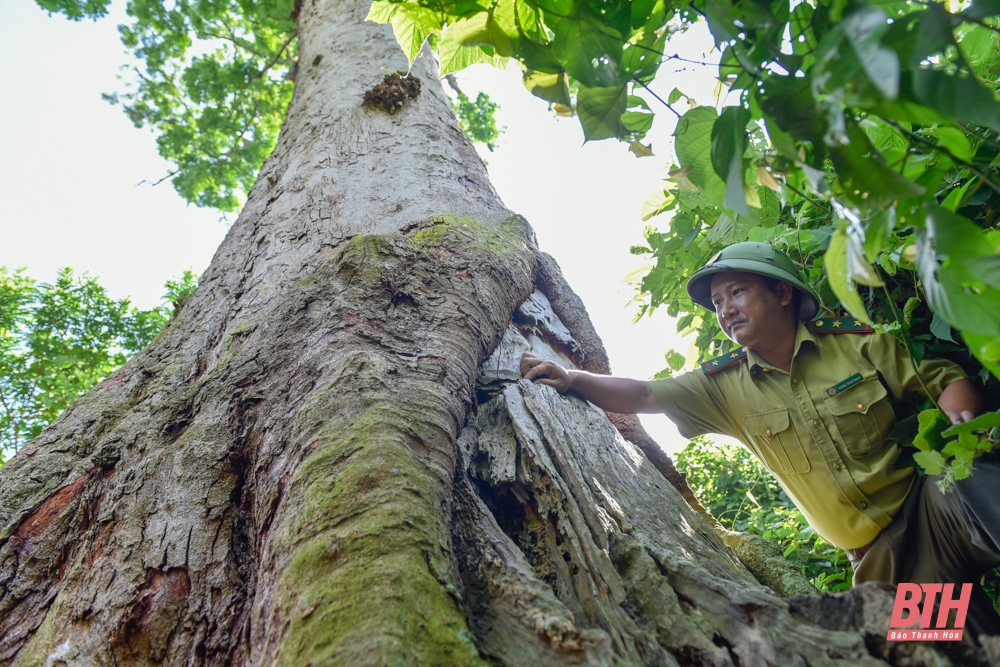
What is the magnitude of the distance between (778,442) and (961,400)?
534 millimetres

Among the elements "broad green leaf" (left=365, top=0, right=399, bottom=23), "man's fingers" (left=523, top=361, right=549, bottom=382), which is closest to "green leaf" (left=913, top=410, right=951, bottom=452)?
"man's fingers" (left=523, top=361, right=549, bottom=382)

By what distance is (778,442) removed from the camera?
1.98 m

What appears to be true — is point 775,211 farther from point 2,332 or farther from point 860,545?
point 2,332

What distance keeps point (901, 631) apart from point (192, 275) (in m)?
8.81

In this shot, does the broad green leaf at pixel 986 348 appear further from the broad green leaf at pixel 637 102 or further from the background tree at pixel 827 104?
the broad green leaf at pixel 637 102

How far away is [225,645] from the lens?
1.11 m

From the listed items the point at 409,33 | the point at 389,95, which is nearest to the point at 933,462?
the point at 409,33

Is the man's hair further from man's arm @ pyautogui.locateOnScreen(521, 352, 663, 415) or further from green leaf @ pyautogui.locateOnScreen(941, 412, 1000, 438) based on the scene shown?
green leaf @ pyautogui.locateOnScreen(941, 412, 1000, 438)

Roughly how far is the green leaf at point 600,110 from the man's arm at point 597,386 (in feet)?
3.20

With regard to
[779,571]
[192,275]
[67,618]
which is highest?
[192,275]

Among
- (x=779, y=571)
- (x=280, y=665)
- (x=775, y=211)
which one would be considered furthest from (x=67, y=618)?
(x=775, y=211)

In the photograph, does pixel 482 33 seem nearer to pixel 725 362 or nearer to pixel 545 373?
pixel 545 373

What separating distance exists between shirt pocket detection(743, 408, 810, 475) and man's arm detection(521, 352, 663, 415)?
0.36 meters

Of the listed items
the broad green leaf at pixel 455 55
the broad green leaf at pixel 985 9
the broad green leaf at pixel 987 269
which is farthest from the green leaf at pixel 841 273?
the broad green leaf at pixel 455 55
